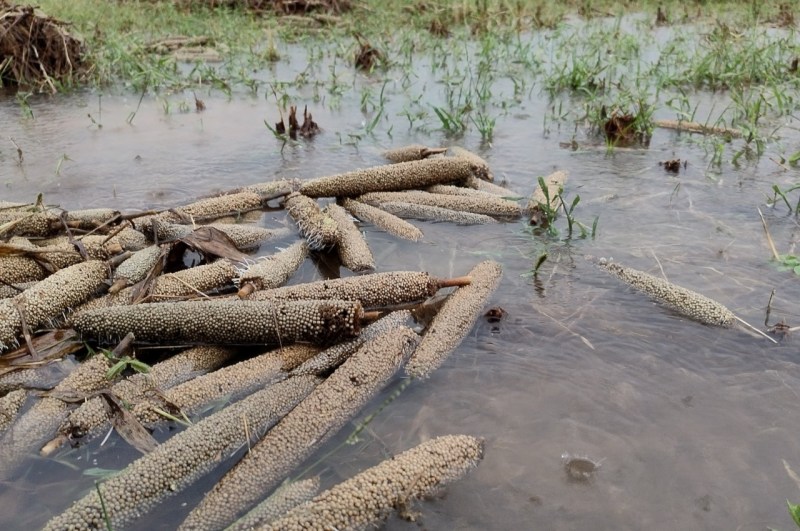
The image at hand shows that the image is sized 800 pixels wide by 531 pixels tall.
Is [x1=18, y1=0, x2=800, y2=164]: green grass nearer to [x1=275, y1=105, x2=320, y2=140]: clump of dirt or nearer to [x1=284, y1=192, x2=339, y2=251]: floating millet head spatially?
[x1=275, y1=105, x2=320, y2=140]: clump of dirt

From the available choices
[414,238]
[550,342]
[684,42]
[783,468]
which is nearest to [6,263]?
[414,238]

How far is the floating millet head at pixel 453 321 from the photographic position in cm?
348

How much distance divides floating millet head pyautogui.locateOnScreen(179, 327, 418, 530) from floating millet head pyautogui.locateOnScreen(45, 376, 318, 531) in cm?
11

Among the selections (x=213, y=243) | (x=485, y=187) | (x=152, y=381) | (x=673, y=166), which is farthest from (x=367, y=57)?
(x=152, y=381)

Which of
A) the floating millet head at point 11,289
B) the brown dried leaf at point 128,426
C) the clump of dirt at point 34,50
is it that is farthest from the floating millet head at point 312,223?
the clump of dirt at point 34,50

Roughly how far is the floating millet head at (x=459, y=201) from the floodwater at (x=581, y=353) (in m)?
0.21

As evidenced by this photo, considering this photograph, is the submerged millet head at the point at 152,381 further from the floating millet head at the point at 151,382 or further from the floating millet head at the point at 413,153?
the floating millet head at the point at 413,153

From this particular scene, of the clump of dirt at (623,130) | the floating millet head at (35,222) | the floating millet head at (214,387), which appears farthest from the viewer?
the clump of dirt at (623,130)

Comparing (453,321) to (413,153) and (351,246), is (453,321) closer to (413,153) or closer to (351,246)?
(351,246)

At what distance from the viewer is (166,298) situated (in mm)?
3826

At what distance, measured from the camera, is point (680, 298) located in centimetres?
405

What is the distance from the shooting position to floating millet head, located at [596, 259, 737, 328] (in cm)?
390

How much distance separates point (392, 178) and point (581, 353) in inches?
94.8

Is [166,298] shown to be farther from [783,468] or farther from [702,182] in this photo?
[702,182]
